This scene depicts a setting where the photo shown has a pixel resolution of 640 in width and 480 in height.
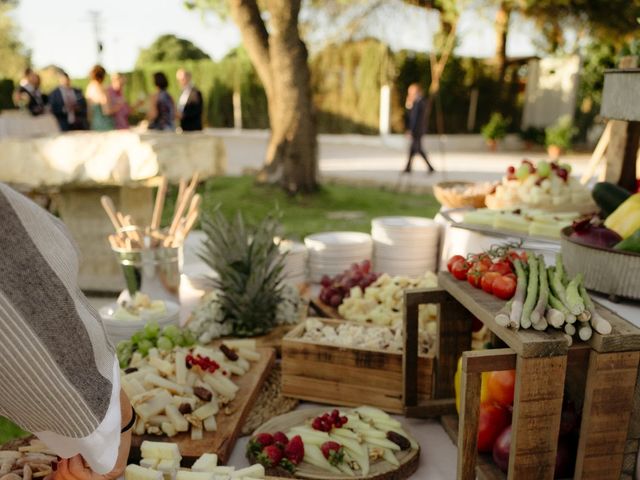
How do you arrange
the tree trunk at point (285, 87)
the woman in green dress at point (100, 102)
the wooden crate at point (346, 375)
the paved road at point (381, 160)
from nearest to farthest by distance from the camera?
the wooden crate at point (346, 375)
the woman in green dress at point (100, 102)
the tree trunk at point (285, 87)
the paved road at point (381, 160)

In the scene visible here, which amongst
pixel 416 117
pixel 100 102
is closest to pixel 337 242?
pixel 100 102

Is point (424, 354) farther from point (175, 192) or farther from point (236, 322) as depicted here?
point (175, 192)

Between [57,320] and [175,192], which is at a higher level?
[57,320]

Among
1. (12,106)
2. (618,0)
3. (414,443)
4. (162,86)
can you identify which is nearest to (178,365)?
(414,443)

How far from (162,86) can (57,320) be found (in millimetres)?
7315

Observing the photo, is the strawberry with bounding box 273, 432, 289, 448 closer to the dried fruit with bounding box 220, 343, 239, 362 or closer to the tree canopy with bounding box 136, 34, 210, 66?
the dried fruit with bounding box 220, 343, 239, 362

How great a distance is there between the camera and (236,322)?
2725 millimetres

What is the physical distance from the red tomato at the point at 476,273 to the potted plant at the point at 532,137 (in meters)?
17.7

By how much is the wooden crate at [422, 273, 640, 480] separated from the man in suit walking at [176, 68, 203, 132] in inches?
317

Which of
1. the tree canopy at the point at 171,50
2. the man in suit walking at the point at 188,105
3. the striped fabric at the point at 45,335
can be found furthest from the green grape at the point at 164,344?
the tree canopy at the point at 171,50

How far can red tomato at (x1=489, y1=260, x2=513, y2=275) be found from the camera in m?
1.78

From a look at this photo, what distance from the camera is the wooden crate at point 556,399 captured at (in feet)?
4.69

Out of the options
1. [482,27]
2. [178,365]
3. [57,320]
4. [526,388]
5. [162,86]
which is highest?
[482,27]

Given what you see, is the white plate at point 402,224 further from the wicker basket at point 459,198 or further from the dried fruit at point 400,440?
the dried fruit at point 400,440
